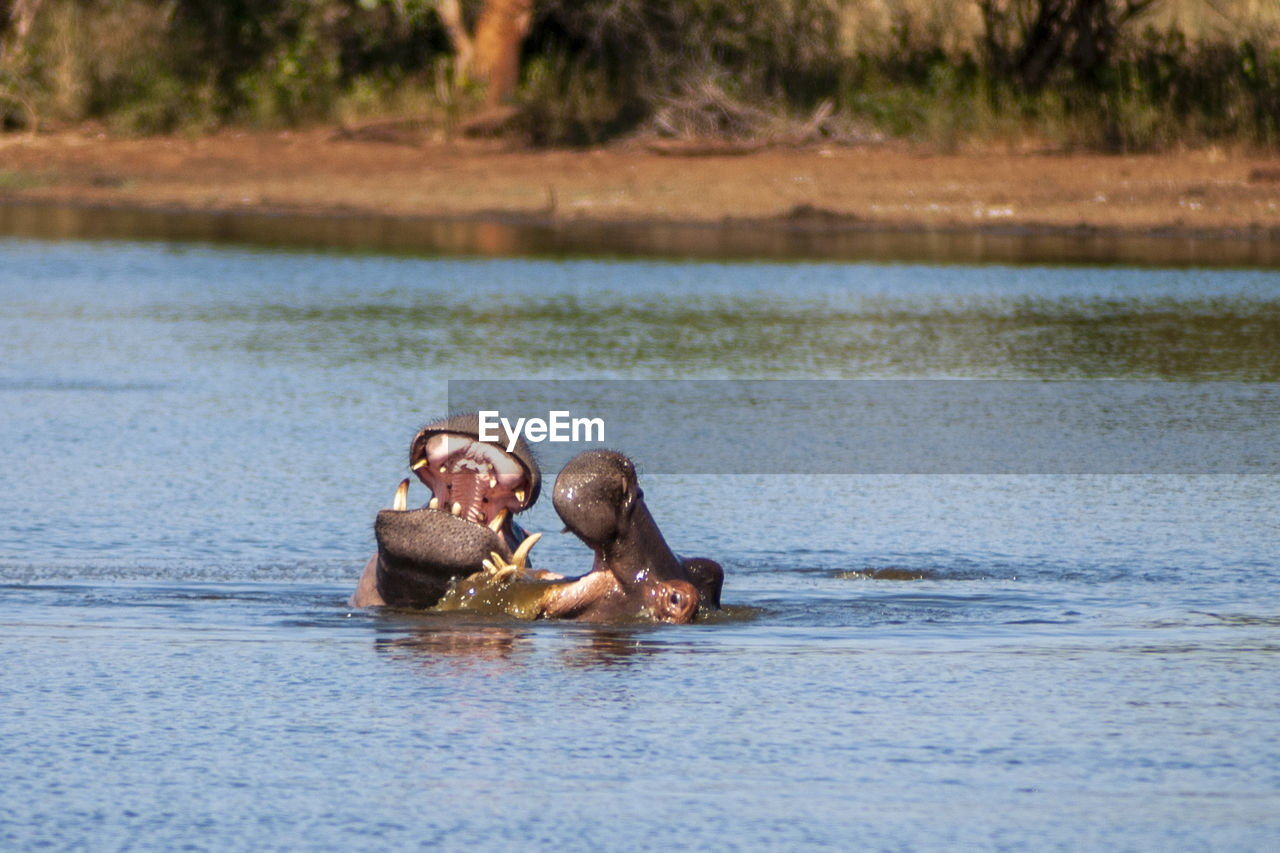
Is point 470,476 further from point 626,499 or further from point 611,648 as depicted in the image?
point 611,648

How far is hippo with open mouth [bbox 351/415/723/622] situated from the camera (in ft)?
20.7

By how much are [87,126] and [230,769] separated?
962 inches

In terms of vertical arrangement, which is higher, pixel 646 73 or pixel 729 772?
pixel 646 73

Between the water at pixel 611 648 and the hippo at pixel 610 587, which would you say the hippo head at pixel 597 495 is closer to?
the hippo at pixel 610 587

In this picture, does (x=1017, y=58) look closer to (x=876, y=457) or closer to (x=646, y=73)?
(x=646, y=73)

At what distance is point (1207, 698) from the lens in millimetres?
5637

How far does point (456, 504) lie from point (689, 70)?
20547 millimetres

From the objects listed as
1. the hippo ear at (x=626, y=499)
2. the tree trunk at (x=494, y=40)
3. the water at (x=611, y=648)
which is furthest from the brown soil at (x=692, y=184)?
the hippo ear at (x=626, y=499)

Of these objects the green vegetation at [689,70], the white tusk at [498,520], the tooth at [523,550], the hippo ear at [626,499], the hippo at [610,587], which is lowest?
the hippo at [610,587]

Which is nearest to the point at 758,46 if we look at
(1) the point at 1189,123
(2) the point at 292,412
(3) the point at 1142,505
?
(1) the point at 1189,123

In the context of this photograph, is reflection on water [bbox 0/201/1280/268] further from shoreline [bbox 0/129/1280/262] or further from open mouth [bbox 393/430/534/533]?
open mouth [bbox 393/430/534/533]

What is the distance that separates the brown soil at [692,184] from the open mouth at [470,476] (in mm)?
15076

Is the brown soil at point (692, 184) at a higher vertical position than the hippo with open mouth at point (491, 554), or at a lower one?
higher

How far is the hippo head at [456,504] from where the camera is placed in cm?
630
